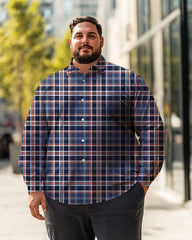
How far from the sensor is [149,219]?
6270 mm

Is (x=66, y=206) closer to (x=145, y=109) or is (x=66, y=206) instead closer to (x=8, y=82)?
(x=145, y=109)

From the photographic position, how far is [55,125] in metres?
2.37

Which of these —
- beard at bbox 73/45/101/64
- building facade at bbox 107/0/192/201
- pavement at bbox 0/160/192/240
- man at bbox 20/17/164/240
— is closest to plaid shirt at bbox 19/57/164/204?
man at bbox 20/17/164/240

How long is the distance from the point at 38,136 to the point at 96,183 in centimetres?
39

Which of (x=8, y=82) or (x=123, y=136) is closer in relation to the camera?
(x=123, y=136)

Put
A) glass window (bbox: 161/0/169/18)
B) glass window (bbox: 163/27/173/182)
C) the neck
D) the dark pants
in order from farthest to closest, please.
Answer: glass window (bbox: 161/0/169/18), glass window (bbox: 163/27/173/182), the neck, the dark pants

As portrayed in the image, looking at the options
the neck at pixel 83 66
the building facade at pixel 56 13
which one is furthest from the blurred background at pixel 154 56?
the building facade at pixel 56 13

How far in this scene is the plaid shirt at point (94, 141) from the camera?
7.64 ft

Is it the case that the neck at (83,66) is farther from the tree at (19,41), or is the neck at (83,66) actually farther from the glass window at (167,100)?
the tree at (19,41)

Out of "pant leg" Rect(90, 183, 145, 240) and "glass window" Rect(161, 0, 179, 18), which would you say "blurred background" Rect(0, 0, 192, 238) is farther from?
"pant leg" Rect(90, 183, 145, 240)

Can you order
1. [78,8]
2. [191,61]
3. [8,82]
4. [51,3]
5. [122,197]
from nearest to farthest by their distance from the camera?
[122,197], [191,61], [8,82], [78,8], [51,3]

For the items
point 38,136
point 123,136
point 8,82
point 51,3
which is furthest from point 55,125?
point 51,3

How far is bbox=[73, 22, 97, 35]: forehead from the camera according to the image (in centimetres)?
237

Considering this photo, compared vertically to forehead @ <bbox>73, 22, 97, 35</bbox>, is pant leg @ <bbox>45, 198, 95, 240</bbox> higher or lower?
lower
